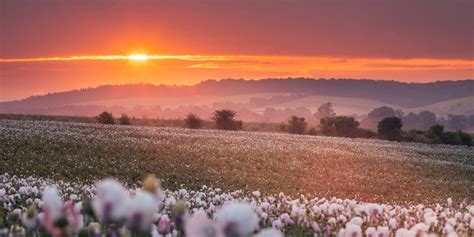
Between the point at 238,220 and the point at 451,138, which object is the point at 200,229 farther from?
the point at 451,138

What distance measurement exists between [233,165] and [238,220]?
1322 inches

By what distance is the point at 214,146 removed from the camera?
147ft

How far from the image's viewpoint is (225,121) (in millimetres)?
78250

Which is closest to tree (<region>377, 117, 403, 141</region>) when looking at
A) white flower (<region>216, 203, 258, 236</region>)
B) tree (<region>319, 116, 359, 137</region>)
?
tree (<region>319, 116, 359, 137</region>)

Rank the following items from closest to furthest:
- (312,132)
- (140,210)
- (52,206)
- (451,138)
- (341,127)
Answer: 1. (140,210)
2. (52,206)
3. (451,138)
4. (312,132)
5. (341,127)

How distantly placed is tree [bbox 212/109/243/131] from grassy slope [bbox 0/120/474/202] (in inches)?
1076

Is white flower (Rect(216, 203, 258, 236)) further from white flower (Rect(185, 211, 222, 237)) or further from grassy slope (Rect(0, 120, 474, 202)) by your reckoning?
grassy slope (Rect(0, 120, 474, 202))

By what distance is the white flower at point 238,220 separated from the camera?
311 cm

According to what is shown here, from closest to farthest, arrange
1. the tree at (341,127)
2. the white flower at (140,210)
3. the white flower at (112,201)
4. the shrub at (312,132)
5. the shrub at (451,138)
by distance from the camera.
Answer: the white flower at (140,210)
the white flower at (112,201)
the shrub at (451,138)
the shrub at (312,132)
the tree at (341,127)

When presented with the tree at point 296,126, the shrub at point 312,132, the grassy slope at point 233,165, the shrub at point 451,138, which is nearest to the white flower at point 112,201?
the grassy slope at point 233,165

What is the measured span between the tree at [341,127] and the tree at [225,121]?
12.0m

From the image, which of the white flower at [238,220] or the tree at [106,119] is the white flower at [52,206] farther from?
the tree at [106,119]

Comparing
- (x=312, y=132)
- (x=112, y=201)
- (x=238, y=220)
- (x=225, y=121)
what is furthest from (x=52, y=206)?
(x=312, y=132)


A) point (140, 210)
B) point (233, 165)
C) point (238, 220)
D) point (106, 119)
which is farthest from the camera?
point (106, 119)
